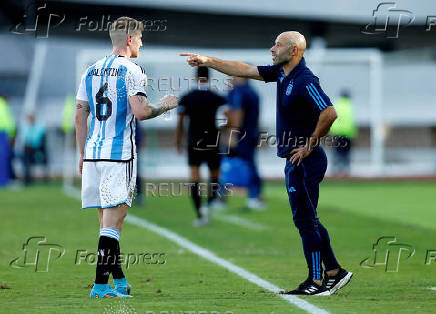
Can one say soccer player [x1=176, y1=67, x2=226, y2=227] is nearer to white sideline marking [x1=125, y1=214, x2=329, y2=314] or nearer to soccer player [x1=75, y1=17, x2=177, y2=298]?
white sideline marking [x1=125, y1=214, x2=329, y2=314]

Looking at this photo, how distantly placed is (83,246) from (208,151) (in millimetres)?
3438

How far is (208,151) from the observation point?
567 inches

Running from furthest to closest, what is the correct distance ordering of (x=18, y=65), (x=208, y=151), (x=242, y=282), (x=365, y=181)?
(x=18, y=65)
(x=365, y=181)
(x=208, y=151)
(x=242, y=282)

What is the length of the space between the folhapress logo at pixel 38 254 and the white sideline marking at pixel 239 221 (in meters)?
3.09

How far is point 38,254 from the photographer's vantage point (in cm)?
1074

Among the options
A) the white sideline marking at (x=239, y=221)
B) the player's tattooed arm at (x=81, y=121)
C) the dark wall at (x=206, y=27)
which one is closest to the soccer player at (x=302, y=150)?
the player's tattooed arm at (x=81, y=121)

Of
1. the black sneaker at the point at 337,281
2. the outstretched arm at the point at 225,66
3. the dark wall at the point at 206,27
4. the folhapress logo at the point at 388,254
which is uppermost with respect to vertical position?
the dark wall at the point at 206,27

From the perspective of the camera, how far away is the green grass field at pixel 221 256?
7.18 m

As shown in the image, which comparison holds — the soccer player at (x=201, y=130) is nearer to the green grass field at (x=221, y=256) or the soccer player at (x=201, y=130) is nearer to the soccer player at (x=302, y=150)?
the green grass field at (x=221, y=256)

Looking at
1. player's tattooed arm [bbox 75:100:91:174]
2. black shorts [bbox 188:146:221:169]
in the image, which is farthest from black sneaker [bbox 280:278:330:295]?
black shorts [bbox 188:146:221:169]

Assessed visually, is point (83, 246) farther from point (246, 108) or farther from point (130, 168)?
point (246, 108)

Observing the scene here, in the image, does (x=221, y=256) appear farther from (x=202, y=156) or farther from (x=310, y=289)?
(x=202, y=156)

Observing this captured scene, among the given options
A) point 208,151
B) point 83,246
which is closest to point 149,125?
point 208,151

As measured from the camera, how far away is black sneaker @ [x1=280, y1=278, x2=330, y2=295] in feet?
25.1
